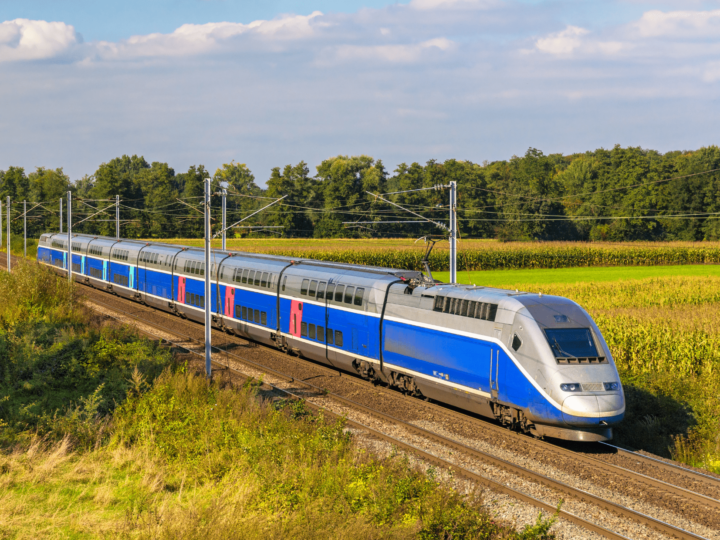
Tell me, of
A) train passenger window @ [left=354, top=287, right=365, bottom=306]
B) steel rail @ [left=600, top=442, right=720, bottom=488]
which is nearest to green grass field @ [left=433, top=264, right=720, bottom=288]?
train passenger window @ [left=354, top=287, right=365, bottom=306]

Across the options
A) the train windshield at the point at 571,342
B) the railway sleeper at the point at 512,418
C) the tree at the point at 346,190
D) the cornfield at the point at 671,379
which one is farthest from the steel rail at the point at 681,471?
the tree at the point at 346,190

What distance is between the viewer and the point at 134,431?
15547 mm

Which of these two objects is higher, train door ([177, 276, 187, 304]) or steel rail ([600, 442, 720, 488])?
train door ([177, 276, 187, 304])

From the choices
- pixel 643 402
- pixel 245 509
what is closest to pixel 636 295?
pixel 643 402

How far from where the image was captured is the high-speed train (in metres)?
15.6

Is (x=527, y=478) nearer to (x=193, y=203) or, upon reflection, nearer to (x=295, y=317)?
(x=295, y=317)

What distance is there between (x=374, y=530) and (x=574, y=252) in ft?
269

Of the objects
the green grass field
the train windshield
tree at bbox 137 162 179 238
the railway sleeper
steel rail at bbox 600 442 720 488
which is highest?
tree at bbox 137 162 179 238

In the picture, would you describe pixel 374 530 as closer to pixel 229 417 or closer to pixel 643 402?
pixel 229 417

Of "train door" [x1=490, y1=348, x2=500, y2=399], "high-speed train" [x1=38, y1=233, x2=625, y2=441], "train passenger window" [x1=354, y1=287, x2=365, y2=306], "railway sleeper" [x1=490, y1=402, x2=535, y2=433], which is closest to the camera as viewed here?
"high-speed train" [x1=38, y1=233, x2=625, y2=441]

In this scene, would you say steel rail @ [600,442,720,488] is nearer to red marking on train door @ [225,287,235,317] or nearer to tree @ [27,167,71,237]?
red marking on train door @ [225,287,235,317]

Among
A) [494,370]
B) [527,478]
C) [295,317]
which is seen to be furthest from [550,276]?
[527,478]

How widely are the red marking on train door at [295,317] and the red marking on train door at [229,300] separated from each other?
6.39 m

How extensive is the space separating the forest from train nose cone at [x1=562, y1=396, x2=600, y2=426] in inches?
3159
